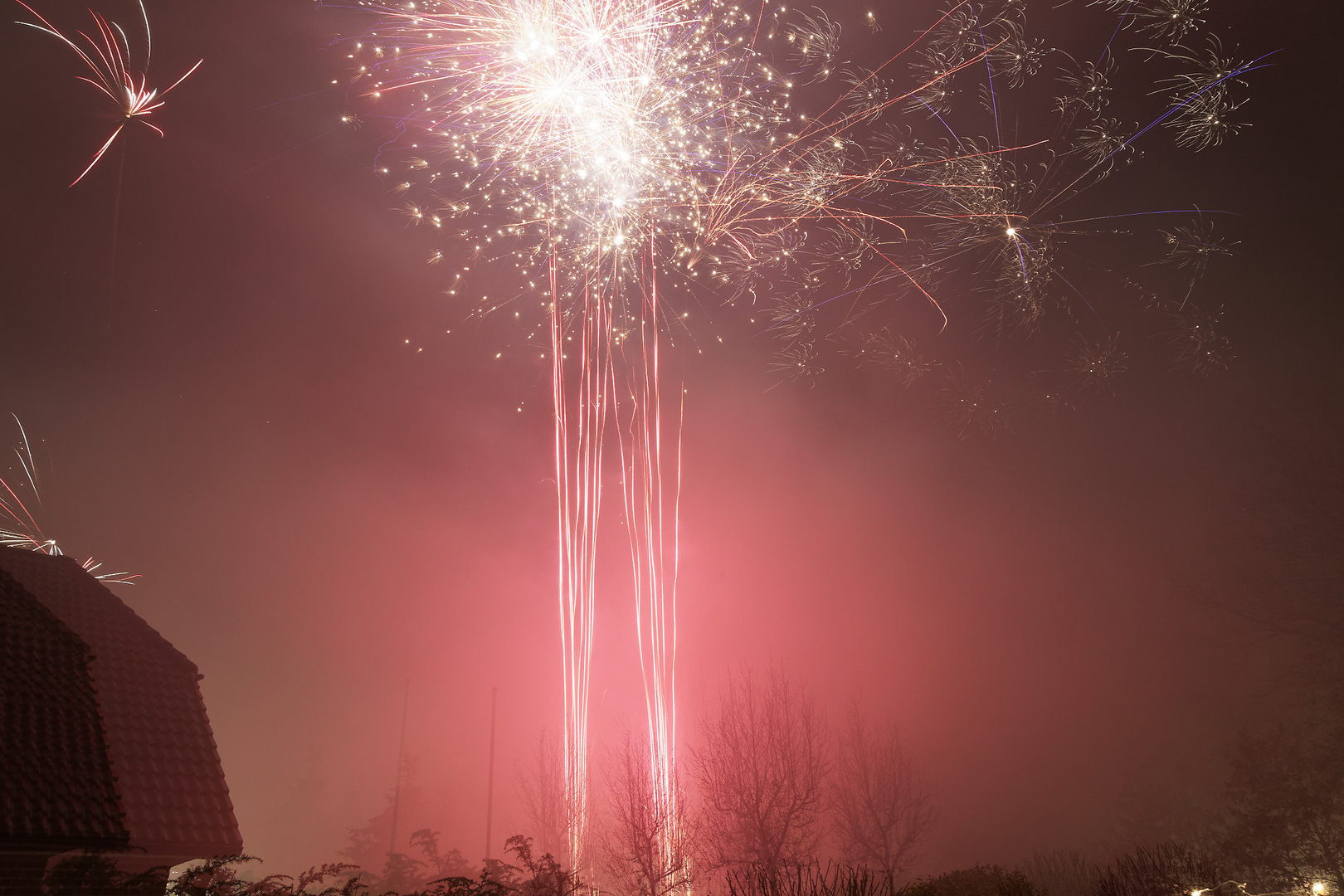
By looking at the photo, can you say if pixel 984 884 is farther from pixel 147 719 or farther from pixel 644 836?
pixel 147 719

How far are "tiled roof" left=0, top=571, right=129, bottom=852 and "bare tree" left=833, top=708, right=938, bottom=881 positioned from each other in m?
18.1

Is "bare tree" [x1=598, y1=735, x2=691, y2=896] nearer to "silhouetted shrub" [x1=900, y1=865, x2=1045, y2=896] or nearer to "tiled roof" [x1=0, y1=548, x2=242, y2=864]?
"silhouetted shrub" [x1=900, y1=865, x2=1045, y2=896]

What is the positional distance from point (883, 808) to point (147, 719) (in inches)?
723

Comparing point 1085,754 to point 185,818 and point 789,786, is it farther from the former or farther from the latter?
point 185,818

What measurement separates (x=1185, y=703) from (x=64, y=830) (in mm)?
24087

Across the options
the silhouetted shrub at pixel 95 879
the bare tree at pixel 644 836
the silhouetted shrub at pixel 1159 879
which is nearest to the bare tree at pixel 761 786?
the bare tree at pixel 644 836

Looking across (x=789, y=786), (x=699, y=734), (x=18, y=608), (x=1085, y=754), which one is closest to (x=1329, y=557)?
(x=1085, y=754)

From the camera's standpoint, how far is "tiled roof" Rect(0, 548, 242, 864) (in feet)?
29.4

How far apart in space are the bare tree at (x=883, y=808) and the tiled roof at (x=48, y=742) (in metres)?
18.1

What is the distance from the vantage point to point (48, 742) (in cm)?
855

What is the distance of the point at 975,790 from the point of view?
20812 millimetres

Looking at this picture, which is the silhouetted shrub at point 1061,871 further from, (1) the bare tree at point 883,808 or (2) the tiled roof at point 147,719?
(2) the tiled roof at point 147,719

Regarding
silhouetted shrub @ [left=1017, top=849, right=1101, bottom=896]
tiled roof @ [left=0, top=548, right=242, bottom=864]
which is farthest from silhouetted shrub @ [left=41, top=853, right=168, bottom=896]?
silhouetted shrub @ [left=1017, top=849, right=1101, bottom=896]

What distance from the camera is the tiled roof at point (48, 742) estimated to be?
7648 mm
